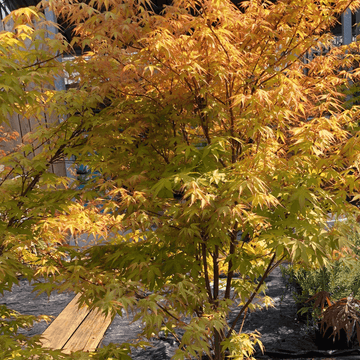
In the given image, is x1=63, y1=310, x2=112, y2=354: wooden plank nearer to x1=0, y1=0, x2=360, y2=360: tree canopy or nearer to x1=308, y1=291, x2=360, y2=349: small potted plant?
x1=0, y1=0, x2=360, y2=360: tree canopy

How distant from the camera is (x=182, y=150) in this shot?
96.9 inches

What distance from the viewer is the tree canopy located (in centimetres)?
217

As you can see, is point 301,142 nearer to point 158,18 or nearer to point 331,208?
point 331,208

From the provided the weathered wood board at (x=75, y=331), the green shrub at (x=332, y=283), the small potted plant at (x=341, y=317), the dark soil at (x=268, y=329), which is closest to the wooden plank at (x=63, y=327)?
the weathered wood board at (x=75, y=331)

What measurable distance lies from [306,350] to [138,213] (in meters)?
2.90

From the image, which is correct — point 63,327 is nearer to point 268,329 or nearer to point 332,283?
point 268,329

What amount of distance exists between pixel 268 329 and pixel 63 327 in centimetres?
241

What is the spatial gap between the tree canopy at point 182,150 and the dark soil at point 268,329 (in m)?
1.43

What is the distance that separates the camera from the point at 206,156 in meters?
2.50

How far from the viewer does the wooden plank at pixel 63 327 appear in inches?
160

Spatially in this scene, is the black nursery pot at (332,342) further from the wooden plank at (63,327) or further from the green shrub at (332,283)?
the wooden plank at (63,327)

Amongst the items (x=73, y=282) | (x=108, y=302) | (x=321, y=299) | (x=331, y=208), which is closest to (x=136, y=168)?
(x=73, y=282)

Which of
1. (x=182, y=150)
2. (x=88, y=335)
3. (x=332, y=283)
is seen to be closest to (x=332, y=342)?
(x=332, y=283)

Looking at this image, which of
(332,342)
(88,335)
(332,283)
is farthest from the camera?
(332,283)
